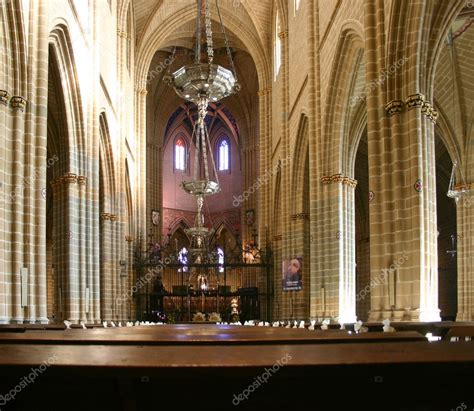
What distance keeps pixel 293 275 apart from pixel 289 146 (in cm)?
588

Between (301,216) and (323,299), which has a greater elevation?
(301,216)

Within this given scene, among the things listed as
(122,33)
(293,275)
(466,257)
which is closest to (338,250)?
(293,275)

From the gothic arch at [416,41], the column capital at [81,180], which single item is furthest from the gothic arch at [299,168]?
the gothic arch at [416,41]

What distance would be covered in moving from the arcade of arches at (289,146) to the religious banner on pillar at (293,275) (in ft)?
2.60

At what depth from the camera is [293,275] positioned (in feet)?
70.0

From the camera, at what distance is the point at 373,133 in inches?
488

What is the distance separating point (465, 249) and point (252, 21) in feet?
52.8

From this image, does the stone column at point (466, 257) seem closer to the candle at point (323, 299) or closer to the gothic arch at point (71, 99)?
the candle at point (323, 299)

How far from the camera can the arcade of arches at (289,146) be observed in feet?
39.1

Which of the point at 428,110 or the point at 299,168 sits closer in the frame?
the point at 428,110

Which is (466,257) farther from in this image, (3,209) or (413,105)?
(3,209)

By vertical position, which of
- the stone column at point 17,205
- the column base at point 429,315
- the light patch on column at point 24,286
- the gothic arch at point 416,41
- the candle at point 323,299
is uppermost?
the gothic arch at point 416,41

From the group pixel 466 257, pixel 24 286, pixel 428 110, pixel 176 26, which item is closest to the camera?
pixel 428 110

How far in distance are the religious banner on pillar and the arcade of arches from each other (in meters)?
0.79
